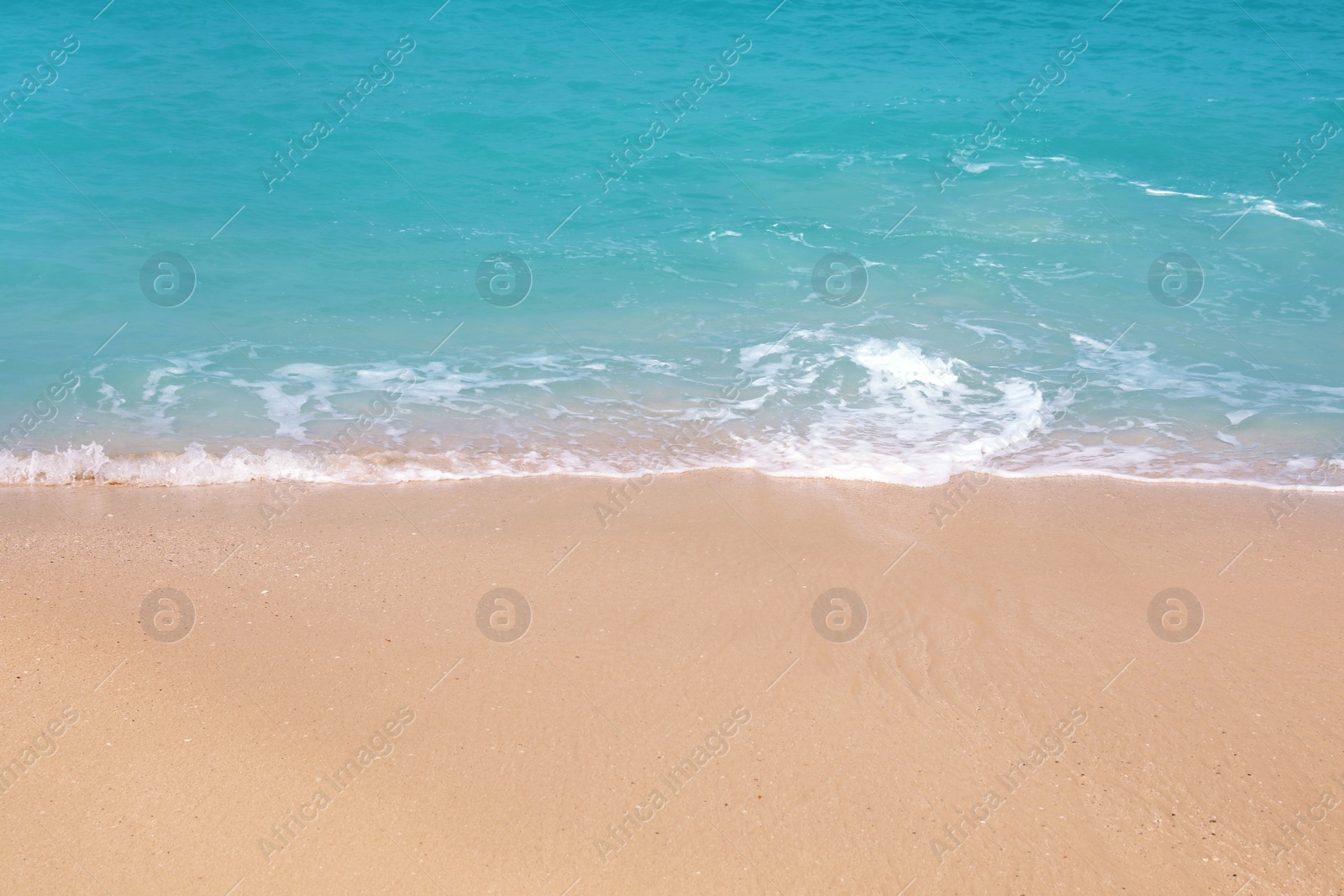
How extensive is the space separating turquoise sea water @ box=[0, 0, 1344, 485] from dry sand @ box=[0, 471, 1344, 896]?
3.24ft

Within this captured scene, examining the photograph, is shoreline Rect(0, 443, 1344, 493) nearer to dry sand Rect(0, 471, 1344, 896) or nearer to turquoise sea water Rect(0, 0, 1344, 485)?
turquoise sea water Rect(0, 0, 1344, 485)

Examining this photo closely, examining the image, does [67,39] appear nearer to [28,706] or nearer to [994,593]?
[28,706]

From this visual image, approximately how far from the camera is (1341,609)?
5.52m

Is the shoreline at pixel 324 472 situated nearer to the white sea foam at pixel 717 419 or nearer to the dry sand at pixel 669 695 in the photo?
the white sea foam at pixel 717 419

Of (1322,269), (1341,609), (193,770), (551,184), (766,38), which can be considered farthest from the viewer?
(766,38)

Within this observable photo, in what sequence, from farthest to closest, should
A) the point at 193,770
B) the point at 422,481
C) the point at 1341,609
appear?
the point at 422,481
the point at 1341,609
the point at 193,770

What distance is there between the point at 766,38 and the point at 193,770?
62.7ft

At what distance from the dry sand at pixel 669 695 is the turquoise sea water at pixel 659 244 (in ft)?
3.24

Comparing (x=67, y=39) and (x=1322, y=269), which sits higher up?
(x=67, y=39)

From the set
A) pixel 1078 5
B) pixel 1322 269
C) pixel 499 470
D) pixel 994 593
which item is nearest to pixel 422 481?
pixel 499 470

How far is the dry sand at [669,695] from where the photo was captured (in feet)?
12.9

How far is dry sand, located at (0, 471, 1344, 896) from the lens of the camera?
393 cm

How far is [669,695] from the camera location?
4770 mm

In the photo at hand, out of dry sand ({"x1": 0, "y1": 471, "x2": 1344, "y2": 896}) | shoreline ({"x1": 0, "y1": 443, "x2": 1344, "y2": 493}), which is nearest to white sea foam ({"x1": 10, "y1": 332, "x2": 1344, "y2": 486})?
shoreline ({"x1": 0, "y1": 443, "x2": 1344, "y2": 493})
